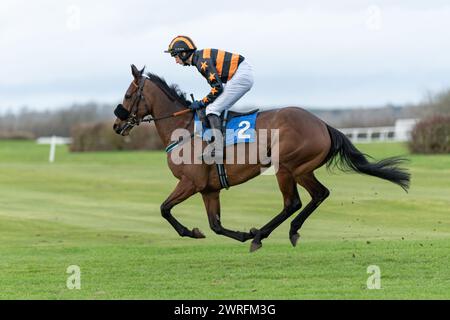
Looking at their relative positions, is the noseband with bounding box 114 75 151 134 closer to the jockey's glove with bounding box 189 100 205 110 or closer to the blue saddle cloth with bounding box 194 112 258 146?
the jockey's glove with bounding box 189 100 205 110

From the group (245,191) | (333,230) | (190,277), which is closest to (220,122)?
(190,277)

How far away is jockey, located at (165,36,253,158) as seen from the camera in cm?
1153

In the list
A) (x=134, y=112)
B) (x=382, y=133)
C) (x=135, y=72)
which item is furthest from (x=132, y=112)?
(x=382, y=133)

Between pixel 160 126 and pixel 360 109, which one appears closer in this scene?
pixel 160 126

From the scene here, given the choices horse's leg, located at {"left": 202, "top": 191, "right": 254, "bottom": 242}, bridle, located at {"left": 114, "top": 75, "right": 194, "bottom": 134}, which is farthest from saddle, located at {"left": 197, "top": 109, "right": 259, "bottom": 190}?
bridle, located at {"left": 114, "top": 75, "right": 194, "bottom": 134}

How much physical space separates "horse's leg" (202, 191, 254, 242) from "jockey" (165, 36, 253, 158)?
63 cm

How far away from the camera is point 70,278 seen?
1089 centimetres

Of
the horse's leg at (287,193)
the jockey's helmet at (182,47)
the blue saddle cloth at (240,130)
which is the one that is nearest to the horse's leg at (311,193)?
the horse's leg at (287,193)

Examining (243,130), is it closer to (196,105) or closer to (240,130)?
(240,130)

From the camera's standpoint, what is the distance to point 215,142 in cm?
1149

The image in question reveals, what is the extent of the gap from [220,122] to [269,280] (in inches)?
84.7
